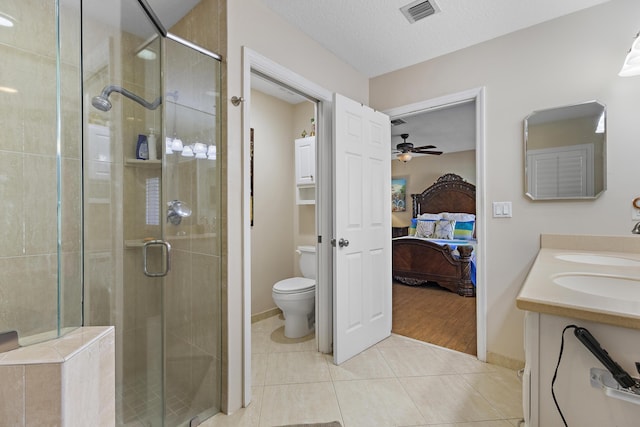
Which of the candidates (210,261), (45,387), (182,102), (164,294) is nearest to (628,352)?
(45,387)

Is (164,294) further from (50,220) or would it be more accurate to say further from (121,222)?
(50,220)

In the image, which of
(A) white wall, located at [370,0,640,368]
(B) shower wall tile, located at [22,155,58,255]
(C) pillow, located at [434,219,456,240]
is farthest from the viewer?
(C) pillow, located at [434,219,456,240]

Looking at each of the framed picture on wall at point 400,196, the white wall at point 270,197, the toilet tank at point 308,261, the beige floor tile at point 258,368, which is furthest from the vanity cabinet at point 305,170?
the framed picture on wall at point 400,196

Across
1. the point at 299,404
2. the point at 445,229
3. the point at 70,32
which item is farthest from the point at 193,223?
the point at 445,229

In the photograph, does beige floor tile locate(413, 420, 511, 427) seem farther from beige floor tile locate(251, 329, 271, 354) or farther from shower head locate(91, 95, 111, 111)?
shower head locate(91, 95, 111, 111)

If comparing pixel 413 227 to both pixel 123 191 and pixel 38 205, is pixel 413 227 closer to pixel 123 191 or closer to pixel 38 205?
pixel 123 191

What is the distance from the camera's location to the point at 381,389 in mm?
1874

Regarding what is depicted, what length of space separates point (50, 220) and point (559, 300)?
2060 mm

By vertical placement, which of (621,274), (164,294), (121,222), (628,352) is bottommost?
(164,294)

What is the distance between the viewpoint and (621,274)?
1.15 m

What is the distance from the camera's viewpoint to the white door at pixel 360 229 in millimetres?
2211

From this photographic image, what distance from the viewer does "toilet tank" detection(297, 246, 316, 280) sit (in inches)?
120

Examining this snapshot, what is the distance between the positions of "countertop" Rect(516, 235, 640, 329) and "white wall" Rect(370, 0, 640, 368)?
0.09m


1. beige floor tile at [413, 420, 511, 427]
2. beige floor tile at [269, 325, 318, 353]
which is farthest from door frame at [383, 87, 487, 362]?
beige floor tile at [269, 325, 318, 353]
